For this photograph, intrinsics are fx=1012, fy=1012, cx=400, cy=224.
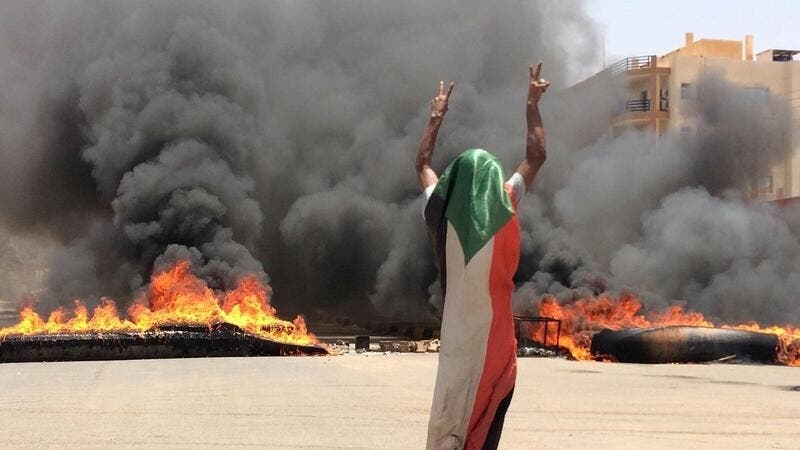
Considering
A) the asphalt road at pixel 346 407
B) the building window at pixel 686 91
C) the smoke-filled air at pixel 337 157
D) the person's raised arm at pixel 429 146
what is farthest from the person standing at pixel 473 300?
the building window at pixel 686 91

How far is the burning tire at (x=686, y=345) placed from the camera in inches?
842

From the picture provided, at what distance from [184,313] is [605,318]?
1143cm

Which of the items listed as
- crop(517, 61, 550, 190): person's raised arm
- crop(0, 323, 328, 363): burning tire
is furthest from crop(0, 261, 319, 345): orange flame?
crop(517, 61, 550, 190): person's raised arm

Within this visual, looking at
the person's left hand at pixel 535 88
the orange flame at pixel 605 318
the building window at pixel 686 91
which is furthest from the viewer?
the building window at pixel 686 91

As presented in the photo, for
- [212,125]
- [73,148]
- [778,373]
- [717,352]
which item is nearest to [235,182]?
[212,125]

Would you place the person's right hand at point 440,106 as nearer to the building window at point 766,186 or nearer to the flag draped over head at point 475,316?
the flag draped over head at point 475,316

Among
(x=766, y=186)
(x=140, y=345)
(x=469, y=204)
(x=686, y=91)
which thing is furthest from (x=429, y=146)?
(x=766, y=186)

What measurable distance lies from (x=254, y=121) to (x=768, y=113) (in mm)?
19222

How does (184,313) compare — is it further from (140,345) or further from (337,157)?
(337,157)

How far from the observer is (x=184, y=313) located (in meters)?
23.6

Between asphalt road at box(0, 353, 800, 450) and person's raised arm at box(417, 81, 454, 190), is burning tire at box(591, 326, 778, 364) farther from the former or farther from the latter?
person's raised arm at box(417, 81, 454, 190)

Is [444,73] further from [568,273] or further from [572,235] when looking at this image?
[568,273]

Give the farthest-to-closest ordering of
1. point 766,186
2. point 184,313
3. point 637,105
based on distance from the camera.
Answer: point 637,105 → point 766,186 → point 184,313

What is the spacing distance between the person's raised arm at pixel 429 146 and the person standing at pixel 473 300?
222mm
